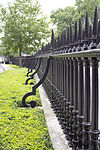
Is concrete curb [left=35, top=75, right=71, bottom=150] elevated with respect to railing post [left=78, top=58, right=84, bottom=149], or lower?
lower

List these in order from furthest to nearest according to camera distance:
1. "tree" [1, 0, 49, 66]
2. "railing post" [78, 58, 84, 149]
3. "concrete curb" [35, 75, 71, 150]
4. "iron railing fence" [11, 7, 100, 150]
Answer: "tree" [1, 0, 49, 66] < "concrete curb" [35, 75, 71, 150] < "railing post" [78, 58, 84, 149] < "iron railing fence" [11, 7, 100, 150]

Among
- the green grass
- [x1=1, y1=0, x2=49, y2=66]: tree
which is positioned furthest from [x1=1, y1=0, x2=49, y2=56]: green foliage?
the green grass

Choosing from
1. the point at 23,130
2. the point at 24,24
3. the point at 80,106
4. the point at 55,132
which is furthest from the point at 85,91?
the point at 24,24

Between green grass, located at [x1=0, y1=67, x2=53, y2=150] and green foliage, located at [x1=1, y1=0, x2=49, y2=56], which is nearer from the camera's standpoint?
green grass, located at [x1=0, y1=67, x2=53, y2=150]

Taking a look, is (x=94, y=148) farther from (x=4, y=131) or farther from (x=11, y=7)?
(x=11, y=7)

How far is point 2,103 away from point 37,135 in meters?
1.88

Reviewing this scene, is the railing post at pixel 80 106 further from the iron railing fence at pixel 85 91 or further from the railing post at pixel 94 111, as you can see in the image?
the railing post at pixel 94 111

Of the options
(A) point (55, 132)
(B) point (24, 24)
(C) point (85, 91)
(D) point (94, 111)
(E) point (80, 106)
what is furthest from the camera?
(B) point (24, 24)

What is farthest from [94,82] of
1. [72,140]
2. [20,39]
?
[20,39]

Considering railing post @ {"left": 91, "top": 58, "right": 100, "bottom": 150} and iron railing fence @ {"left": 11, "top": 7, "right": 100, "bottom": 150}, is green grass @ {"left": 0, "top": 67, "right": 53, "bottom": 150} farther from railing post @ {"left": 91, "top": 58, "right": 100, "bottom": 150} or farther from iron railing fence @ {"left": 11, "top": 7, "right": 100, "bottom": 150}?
railing post @ {"left": 91, "top": 58, "right": 100, "bottom": 150}

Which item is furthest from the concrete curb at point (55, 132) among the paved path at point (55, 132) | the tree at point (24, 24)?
the tree at point (24, 24)

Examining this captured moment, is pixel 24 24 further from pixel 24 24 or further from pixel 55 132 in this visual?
pixel 55 132

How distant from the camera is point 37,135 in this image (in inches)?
106

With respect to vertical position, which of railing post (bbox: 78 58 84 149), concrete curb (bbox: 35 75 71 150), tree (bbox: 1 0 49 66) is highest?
tree (bbox: 1 0 49 66)
